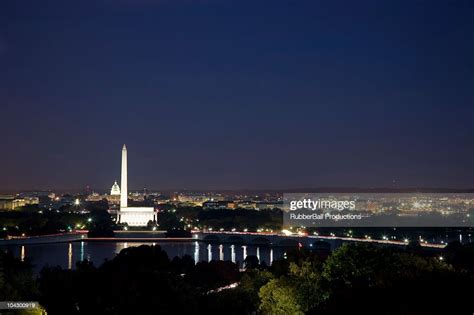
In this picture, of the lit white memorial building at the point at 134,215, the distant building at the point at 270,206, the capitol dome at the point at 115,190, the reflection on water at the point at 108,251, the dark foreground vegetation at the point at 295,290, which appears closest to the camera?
the dark foreground vegetation at the point at 295,290

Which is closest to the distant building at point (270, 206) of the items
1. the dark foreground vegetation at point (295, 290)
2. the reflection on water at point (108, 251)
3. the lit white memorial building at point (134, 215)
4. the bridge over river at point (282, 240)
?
the lit white memorial building at point (134, 215)

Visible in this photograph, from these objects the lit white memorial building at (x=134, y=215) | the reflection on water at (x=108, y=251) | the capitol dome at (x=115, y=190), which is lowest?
the reflection on water at (x=108, y=251)

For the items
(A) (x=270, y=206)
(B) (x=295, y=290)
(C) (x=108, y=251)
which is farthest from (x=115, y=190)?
(B) (x=295, y=290)

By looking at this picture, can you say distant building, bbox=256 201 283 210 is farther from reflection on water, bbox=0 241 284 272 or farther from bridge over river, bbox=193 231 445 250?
reflection on water, bbox=0 241 284 272

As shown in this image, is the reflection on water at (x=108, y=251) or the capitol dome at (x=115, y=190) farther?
the capitol dome at (x=115, y=190)

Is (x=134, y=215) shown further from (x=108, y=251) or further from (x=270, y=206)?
(x=108, y=251)

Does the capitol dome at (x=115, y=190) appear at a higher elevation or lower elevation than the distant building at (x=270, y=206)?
higher

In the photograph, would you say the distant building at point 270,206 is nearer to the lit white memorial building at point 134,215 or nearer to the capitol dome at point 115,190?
the lit white memorial building at point 134,215
